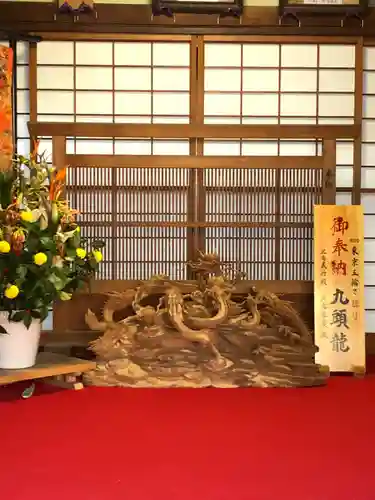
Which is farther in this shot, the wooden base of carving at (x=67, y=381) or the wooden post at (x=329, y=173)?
the wooden post at (x=329, y=173)

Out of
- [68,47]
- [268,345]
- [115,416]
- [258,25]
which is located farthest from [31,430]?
[258,25]

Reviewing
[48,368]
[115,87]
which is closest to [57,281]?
[48,368]

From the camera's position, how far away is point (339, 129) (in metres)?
3.98

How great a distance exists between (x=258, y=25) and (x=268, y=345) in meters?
2.03

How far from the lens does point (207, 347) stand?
3410 mm

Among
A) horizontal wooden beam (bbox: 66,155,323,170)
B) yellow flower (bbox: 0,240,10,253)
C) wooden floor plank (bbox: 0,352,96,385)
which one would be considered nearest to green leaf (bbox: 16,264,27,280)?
yellow flower (bbox: 0,240,10,253)

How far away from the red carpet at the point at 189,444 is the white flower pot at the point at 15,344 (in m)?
0.17

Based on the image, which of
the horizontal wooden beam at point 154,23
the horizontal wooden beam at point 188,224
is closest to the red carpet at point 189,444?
the horizontal wooden beam at point 188,224

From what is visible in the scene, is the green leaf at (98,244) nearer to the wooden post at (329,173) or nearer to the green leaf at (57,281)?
the green leaf at (57,281)

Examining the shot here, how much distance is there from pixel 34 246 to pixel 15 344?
511 mm

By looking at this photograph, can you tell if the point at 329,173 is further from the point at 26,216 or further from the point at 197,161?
the point at 26,216

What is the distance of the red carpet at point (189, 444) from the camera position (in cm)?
209

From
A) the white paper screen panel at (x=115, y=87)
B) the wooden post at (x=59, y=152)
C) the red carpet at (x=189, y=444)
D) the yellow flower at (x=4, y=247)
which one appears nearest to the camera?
the red carpet at (x=189, y=444)

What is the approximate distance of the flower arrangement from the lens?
3.12m
